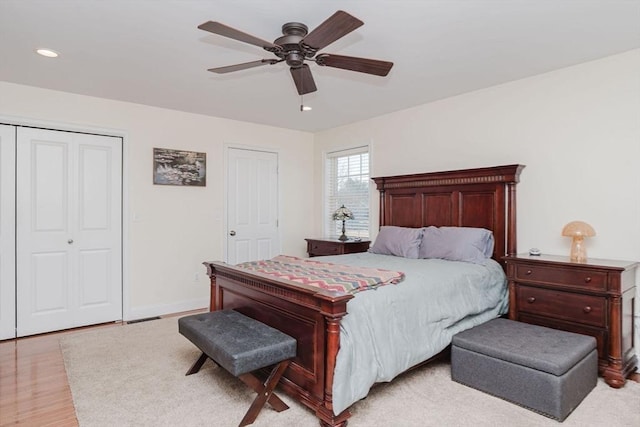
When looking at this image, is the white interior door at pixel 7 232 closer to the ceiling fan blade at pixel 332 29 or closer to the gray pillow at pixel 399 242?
the ceiling fan blade at pixel 332 29

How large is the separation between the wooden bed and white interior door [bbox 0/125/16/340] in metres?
2.12

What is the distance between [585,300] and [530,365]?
0.88 meters

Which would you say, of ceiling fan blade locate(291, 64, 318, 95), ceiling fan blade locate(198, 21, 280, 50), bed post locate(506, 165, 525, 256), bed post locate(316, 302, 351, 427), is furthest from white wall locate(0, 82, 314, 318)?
bed post locate(506, 165, 525, 256)

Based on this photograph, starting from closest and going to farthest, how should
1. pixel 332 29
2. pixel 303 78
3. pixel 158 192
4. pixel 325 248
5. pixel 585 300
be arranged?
1. pixel 332 29
2. pixel 303 78
3. pixel 585 300
4. pixel 158 192
5. pixel 325 248

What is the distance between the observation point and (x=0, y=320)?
3785 mm

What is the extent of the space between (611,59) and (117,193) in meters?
5.00

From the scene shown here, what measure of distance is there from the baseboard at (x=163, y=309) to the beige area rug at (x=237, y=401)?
1190 millimetres

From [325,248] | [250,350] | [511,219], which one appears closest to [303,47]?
[250,350]

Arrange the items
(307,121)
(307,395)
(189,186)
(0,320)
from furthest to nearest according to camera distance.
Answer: (307,121) < (189,186) < (0,320) < (307,395)

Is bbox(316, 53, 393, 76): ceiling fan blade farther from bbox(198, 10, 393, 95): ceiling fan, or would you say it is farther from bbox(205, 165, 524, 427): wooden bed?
bbox(205, 165, 524, 427): wooden bed

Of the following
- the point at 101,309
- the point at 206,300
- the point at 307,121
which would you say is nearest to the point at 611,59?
the point at 307,121

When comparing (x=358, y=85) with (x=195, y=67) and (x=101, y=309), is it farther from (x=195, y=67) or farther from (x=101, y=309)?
(x=101, y=309)

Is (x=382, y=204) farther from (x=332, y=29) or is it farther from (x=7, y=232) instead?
(x=7, y=232)

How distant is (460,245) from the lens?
11.8 feet
